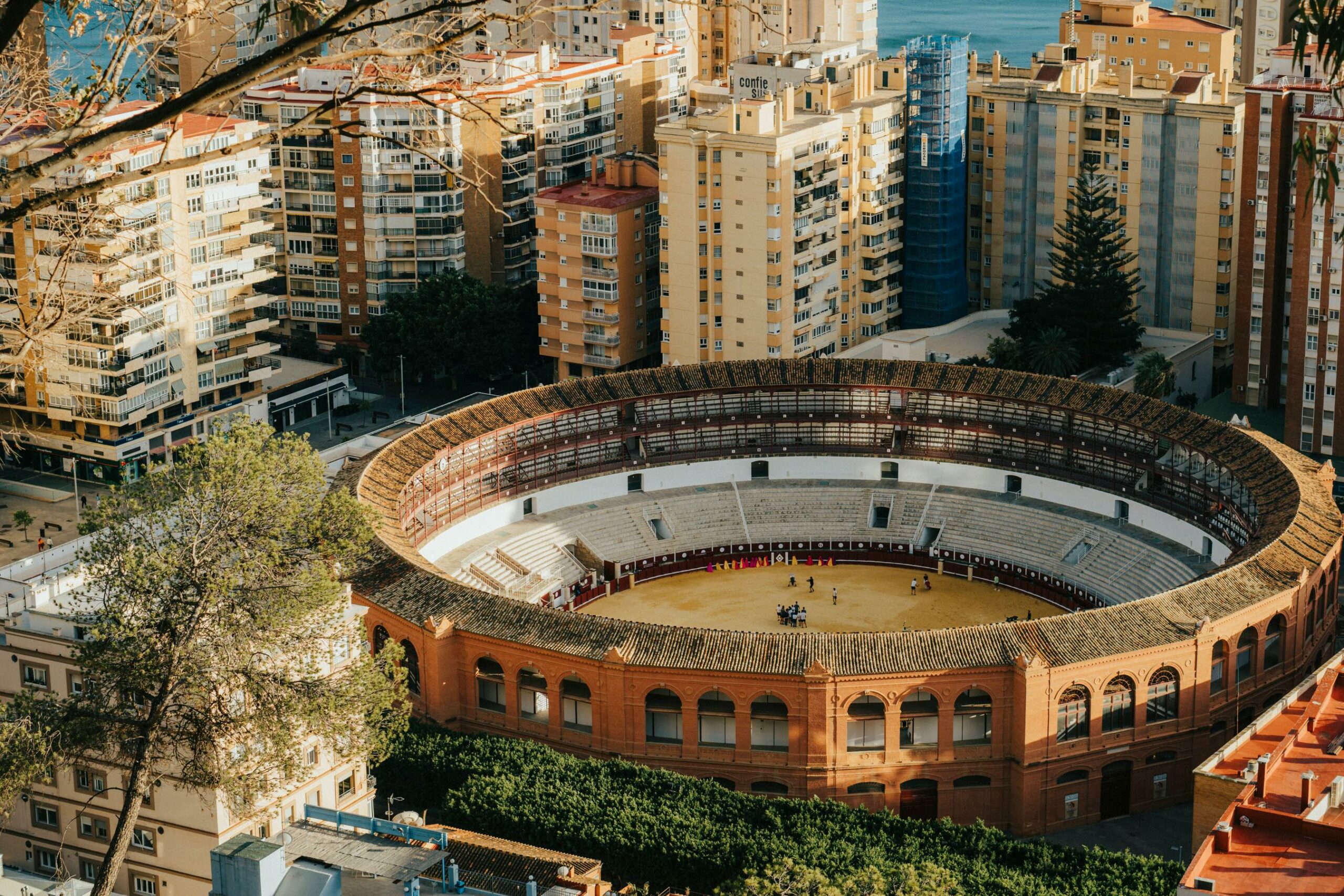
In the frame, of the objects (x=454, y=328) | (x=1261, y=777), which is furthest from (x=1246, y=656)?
(x=454, y=328)

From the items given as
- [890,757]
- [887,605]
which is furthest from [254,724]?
[887,605]

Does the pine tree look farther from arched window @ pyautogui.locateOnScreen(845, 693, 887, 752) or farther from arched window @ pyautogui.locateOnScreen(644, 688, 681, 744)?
arched window @ pyautogui.locateOnScreen(644, 688, 681, 744)

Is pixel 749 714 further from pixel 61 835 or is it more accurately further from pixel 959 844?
pixel 61 835

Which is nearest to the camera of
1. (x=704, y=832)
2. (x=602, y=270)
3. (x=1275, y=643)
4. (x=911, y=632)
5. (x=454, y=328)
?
(x=704, y=832)

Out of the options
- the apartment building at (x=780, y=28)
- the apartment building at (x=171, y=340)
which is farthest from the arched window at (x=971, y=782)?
the apartment building at (x=780, y=28)

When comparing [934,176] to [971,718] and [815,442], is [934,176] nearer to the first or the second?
[815,442]

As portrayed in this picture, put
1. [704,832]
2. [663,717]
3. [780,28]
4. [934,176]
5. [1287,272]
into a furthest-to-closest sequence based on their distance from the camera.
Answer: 1. [780,28]
2. [934,176]
3. [1287,272]
4. [663,717]
5. [704,832]


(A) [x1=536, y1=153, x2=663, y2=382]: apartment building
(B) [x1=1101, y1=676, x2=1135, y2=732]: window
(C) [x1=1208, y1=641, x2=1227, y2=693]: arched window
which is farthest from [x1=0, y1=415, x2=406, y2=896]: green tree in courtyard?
(A) [x1=536, y1=153, x2=663, y2=382]: apartment building

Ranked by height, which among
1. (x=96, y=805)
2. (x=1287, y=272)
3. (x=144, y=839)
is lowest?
(x=144, y=839)

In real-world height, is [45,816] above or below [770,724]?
above
